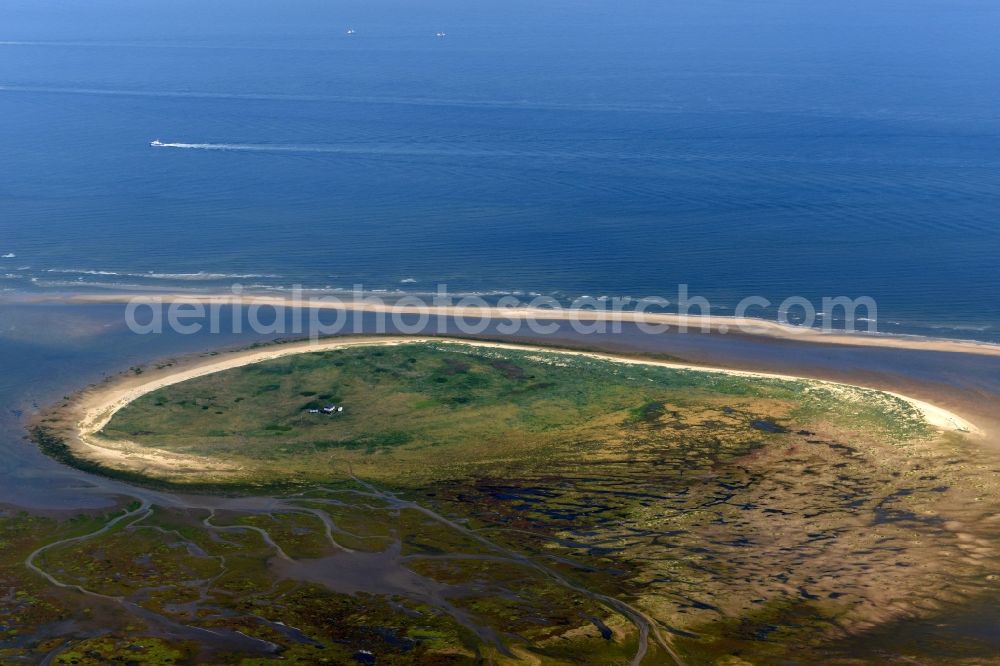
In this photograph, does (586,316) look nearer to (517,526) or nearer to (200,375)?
(200,375)

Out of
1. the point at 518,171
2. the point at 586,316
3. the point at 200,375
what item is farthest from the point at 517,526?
the point at 518,171

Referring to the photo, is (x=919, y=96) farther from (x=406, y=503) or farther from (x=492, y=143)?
(x=406, y=503)

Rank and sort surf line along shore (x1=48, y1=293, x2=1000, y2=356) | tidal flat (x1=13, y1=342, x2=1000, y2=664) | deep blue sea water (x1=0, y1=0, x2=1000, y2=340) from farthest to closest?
deep blue sea water (x1=0, y1=0, x2=1000, y2=340) → surf line along shore (x1=48, y1=293, x2=1000, y2=356) → tidal flat (x1=13, y1=342, x2=1000, y2=664)

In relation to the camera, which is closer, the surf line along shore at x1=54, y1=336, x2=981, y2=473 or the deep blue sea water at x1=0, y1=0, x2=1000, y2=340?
the surf line along shore at x1=54, y1=336, x2=981, y2=473

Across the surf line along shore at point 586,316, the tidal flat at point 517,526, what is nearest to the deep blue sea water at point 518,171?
the surf line along shore at point 586,316

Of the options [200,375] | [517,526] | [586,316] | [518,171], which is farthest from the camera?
[518,171]

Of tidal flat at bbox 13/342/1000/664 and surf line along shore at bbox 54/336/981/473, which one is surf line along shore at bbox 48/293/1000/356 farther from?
tidal flat at bbox 13/342/1000/664

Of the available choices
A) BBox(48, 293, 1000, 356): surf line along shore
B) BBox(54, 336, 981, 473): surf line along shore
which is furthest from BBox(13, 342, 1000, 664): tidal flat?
BBox(48, 293, 1000, 356): surf line along shore
